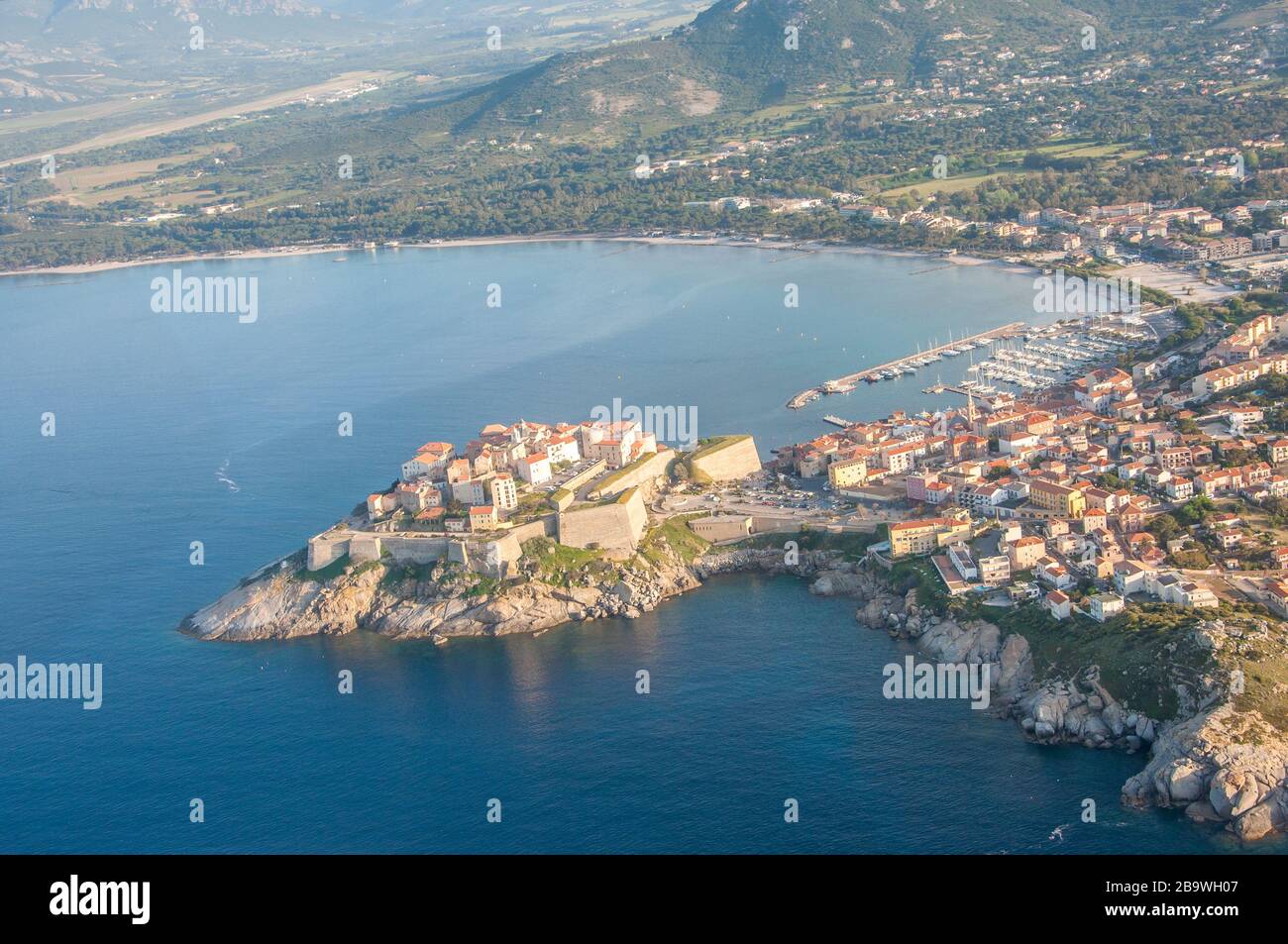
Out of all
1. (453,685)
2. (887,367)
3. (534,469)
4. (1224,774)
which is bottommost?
(453,685)

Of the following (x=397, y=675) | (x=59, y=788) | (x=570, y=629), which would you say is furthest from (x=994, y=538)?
(x=59, y=788)

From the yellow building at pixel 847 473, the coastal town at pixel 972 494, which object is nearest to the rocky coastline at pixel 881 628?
the coastal town at pixel 972 494

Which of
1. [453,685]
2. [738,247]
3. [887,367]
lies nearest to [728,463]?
[453,685]

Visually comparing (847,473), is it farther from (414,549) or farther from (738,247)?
(738,247)

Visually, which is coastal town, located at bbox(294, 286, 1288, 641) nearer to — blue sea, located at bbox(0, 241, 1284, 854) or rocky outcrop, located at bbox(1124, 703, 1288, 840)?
blue sea, located at bbox(0, 241, 1284, 854)

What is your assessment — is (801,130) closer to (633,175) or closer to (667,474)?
(633,175)

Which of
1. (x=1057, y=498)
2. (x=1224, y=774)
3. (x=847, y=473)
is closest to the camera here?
(x=1224, y=774)
